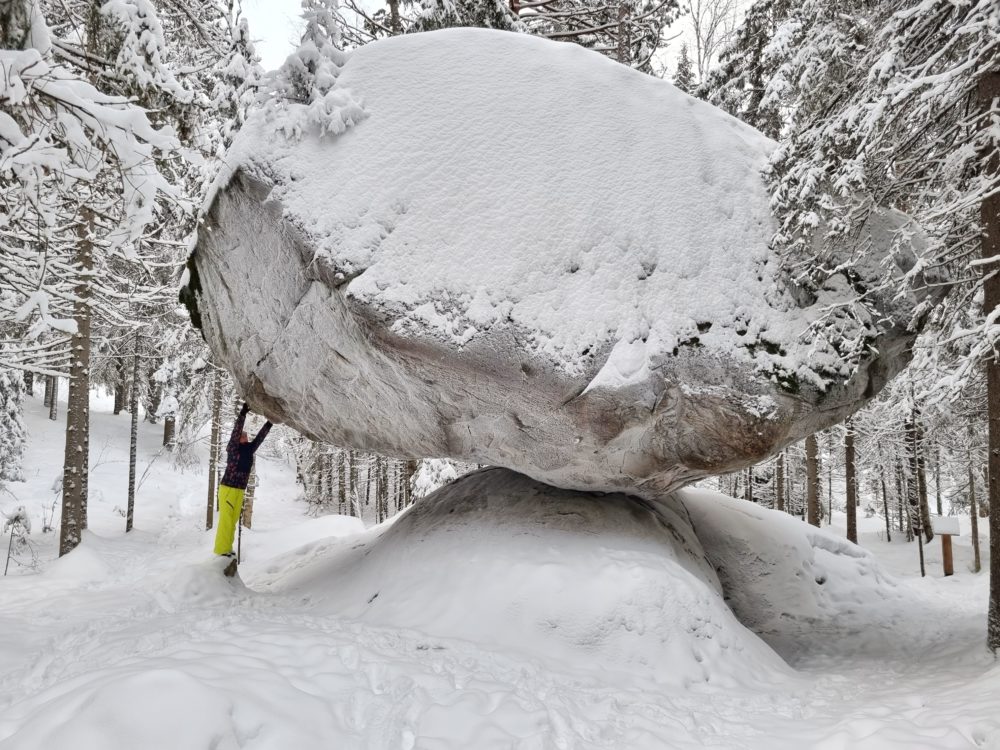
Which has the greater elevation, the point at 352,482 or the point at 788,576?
the point at 352,482

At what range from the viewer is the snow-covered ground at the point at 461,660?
2.86 meters

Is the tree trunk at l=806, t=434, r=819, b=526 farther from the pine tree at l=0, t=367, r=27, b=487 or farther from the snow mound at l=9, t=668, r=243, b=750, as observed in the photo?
the pine tree at l=0, t=367, r=27, b=487

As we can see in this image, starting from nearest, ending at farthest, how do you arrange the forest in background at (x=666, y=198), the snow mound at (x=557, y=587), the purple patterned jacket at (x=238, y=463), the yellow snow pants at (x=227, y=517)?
the forest in background at (x=666, y=198) < the snow mound at (x=557, y=587) < the yellow snow pants at (x=227, y=517) < the purple patterned jacket at (x=238, y=463)

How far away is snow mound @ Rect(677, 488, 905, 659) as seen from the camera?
7.03 metres

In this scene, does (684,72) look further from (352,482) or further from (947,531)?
(352,482)

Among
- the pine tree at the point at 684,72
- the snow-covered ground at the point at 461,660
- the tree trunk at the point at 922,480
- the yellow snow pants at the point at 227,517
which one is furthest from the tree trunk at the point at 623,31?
the yellow snow pants at the point at 227,517

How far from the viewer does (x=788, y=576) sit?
7859mm

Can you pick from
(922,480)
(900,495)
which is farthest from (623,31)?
(900,495)

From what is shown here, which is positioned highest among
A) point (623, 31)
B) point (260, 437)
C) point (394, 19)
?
point (394, 19)

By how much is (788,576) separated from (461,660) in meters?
5.46

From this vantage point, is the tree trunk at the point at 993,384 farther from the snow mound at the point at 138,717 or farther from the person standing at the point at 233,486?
the person standing at the point at 233,486

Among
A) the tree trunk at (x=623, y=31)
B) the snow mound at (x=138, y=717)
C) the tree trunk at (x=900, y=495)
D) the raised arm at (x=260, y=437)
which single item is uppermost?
the tree trunk at (x=623, y=31)

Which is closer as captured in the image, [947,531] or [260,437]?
[260,437]

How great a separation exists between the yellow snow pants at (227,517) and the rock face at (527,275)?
160cm
